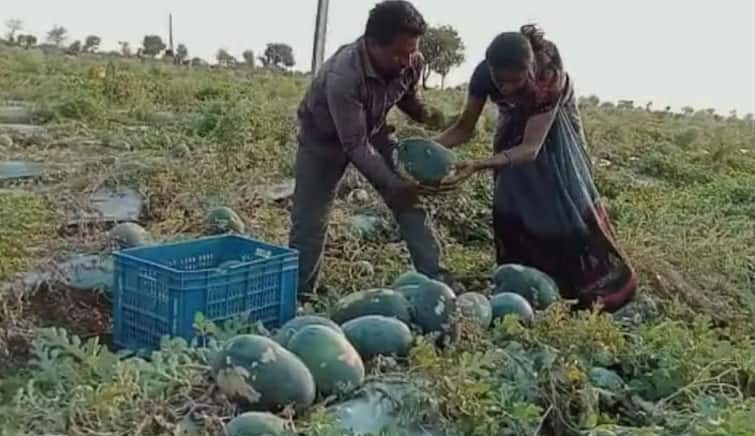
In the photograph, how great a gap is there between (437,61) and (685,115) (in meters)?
6.72

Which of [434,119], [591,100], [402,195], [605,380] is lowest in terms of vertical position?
[591,100]

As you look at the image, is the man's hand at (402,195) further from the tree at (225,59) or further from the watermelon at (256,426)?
the tree at (225,59)

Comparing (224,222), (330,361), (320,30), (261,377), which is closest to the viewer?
(261,377)

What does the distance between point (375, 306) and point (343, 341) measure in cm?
49

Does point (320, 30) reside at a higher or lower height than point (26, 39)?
higher

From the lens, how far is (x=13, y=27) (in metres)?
28.7

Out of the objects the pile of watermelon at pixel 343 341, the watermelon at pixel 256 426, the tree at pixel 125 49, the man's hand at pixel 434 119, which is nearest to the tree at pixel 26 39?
the tree at pixel 125 49

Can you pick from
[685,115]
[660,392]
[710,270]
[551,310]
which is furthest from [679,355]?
[685,115]

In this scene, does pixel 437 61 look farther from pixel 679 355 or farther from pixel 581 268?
pixel 679 355

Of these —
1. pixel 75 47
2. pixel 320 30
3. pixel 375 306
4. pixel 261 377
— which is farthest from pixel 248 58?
pixel 261 377

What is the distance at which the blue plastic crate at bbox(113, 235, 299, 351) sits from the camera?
11.9 ft

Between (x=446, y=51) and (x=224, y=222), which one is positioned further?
(x=446, y=51)

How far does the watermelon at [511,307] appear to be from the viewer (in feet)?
12.3

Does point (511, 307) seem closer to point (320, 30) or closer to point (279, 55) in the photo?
point (320, 30)
